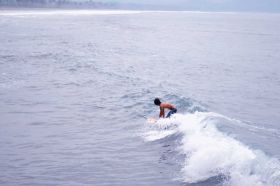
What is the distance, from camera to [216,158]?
13289mm

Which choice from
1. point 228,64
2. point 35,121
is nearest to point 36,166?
point 35,121

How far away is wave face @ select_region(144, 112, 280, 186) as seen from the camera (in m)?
11.9

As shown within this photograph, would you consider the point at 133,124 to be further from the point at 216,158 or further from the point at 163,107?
the point at 216,158

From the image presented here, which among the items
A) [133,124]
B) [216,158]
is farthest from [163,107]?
[216,158]

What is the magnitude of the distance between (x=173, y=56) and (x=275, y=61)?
10.2m

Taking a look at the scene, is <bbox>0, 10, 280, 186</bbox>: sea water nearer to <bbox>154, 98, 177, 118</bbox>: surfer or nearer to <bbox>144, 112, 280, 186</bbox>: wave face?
<bbox>144, 112, 280, 186</bbox>: wave face

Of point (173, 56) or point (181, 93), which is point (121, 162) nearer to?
point (181, 93)

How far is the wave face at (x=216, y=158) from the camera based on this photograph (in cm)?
1194

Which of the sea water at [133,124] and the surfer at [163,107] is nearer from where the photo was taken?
the sea water at [133,124]

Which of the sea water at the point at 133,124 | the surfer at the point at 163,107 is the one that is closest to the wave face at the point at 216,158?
the sea water at the point at 133,124

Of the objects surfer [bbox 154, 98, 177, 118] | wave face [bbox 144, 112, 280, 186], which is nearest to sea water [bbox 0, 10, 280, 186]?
wave face [bbox 144, 112, 280, 186]

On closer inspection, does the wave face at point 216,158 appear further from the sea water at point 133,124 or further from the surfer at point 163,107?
the surfer at point 163,107

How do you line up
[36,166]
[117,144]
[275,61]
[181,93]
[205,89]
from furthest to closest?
[275,61]
[205,89]
[181,93]
[117,144]
[36,166]

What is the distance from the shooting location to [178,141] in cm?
1575
